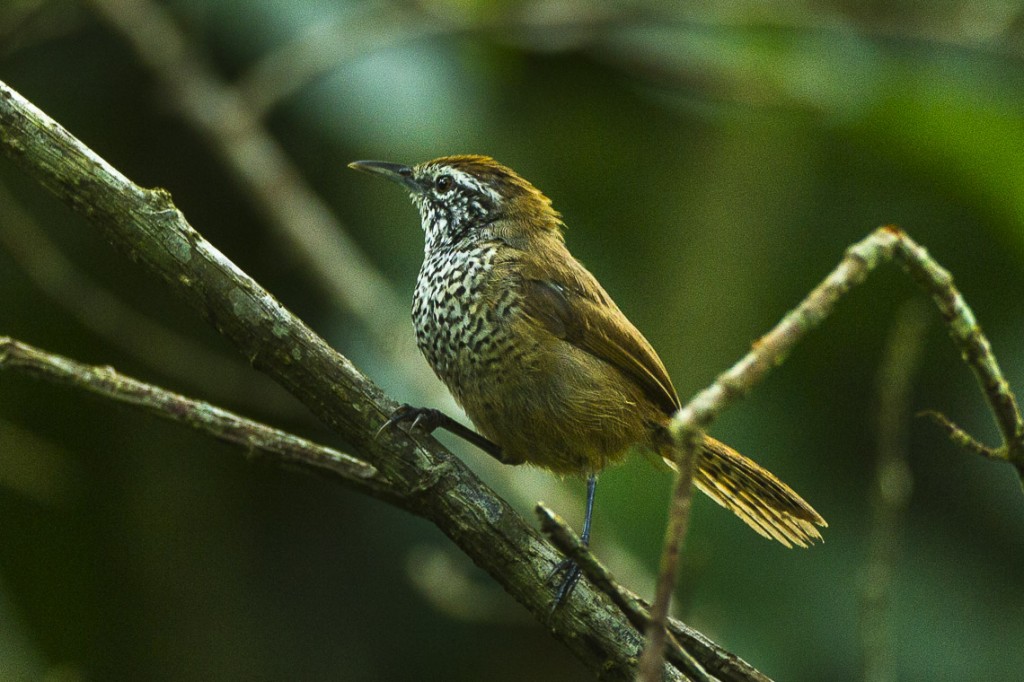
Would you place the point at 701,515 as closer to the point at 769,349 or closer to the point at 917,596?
the point at 917,596

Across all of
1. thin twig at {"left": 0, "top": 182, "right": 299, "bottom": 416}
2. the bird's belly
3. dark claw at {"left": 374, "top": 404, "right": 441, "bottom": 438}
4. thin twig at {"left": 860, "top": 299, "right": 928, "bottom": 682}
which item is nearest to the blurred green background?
thin twig at {"left": 0, "top": 182, "right": 299, "bottom": 416}

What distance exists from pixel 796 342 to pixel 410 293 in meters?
3.15

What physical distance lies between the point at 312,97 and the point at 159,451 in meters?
1.68

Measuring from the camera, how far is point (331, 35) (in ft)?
15.2

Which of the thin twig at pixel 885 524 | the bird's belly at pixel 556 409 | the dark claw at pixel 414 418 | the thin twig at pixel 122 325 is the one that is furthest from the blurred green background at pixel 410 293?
the thin twig at pixel 885 524

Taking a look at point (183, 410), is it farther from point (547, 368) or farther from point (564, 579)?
point (547, 368)

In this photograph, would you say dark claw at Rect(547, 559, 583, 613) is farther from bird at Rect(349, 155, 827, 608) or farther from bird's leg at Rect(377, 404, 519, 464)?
bird at Rect(349, 155, 827, 608)

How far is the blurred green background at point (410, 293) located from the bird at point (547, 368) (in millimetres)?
886

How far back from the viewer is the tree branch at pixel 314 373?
2.14 meters

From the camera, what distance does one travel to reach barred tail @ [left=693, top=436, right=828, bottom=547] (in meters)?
3.14

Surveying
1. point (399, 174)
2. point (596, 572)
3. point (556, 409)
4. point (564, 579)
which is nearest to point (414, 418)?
point (564, 579)

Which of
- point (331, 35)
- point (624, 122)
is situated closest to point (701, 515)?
point (624, 122)

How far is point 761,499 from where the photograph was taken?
10.5 feet

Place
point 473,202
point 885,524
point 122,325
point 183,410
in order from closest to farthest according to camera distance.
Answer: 1. point 183,410
2. point 885,524
3. point 473,202
4. point 122,325
